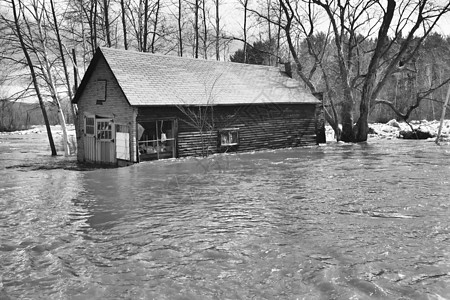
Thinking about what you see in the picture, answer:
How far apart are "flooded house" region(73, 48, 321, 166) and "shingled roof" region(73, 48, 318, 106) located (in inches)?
2.4

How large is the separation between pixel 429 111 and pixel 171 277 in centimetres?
5192

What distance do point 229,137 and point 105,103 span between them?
23.2ft

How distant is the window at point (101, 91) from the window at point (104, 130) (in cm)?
107

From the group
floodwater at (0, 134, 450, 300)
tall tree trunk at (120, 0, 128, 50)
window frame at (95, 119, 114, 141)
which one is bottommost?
floodwater at (0, 134, 450, 300)

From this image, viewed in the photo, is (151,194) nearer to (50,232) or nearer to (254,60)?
(50,232)

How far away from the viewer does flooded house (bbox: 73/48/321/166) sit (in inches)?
776

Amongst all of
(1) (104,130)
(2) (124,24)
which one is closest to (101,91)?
(1) (104,130)

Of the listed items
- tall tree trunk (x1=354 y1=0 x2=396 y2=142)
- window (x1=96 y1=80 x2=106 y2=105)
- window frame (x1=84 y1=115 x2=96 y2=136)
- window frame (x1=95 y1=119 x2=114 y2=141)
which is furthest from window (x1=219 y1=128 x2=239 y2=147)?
tall tree trunk (x1=354 y1=0 x2=396 y2=142)

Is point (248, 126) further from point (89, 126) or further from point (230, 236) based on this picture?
point (230, 236)

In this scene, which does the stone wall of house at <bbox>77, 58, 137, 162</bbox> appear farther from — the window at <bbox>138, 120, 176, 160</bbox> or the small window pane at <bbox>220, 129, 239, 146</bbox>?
the small window pane at <bbox>220, 129, 239, 146</bbox>

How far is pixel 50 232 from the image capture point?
8789 mm

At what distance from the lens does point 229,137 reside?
23359mm

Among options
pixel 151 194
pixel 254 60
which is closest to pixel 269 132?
pixel 151 194

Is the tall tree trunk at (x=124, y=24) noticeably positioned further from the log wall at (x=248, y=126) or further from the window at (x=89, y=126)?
the log wall at (x=248, y=126)
